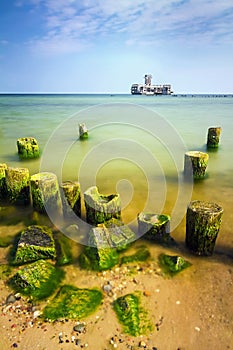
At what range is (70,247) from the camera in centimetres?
493

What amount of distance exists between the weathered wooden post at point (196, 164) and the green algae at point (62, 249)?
4.95 m

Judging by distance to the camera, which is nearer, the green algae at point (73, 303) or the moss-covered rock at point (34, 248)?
the green algae at point (73, 303)

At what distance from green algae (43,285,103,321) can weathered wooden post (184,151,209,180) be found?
18.6ft

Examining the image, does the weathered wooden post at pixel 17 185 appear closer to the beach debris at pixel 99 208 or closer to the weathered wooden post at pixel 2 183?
the weathered wooden post at pixel 2 183

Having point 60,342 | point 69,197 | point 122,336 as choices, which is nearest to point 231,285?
point 122,336

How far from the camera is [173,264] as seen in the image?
4.34 m

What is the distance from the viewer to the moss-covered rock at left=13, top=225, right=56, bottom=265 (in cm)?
441

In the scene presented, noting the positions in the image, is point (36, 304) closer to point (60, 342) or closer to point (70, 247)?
point (60, 342)

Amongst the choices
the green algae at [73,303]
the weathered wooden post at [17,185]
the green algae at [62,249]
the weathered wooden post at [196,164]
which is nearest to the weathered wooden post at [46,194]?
the weathered wooden post at [17,185]

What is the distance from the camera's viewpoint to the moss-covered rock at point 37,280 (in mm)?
3875

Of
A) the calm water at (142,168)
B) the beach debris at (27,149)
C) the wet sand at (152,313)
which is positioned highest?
the beach debris at (27,149)

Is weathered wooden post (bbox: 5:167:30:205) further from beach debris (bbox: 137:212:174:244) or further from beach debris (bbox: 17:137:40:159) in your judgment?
beach debris (bbox: 17:137:40:159)

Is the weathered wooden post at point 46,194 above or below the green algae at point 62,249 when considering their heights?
above

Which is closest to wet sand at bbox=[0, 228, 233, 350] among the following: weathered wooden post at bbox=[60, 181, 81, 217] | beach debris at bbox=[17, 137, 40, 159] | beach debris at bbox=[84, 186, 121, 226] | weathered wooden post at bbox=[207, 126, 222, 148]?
beach debris at bbox=[84, 186, 121, 226]
